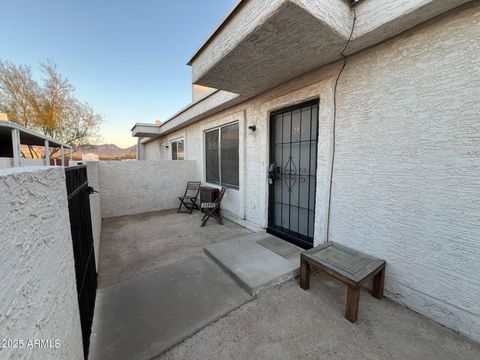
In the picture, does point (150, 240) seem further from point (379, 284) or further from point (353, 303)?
point (379, 284)

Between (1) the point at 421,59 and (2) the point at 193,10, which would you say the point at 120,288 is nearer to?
(1) the point at 421,59

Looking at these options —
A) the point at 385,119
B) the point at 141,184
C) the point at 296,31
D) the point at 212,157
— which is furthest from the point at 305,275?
the point at 141,184

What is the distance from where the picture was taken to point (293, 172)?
3.25m

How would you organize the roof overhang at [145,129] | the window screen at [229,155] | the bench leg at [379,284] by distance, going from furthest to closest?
the roof overhang at [145,129], the window screen at [229,155], the bench leg at [379,284]

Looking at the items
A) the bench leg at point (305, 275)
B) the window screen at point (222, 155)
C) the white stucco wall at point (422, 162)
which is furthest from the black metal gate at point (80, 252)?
the window screen at point (222, 155)

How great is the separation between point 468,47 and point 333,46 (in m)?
1.08

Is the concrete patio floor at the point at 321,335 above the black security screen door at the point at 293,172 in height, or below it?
below

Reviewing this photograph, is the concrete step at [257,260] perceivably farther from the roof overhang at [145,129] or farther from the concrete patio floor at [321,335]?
the roof overhang at [145,129]

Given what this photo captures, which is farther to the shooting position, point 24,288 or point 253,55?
point 253,55

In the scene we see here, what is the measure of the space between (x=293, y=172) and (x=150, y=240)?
9.85 feet

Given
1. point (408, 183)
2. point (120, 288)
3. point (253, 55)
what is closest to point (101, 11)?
point (253, 55)

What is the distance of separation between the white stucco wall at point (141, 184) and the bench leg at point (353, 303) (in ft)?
17.5

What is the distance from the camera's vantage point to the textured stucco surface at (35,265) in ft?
1.70

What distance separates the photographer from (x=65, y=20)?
566cm
